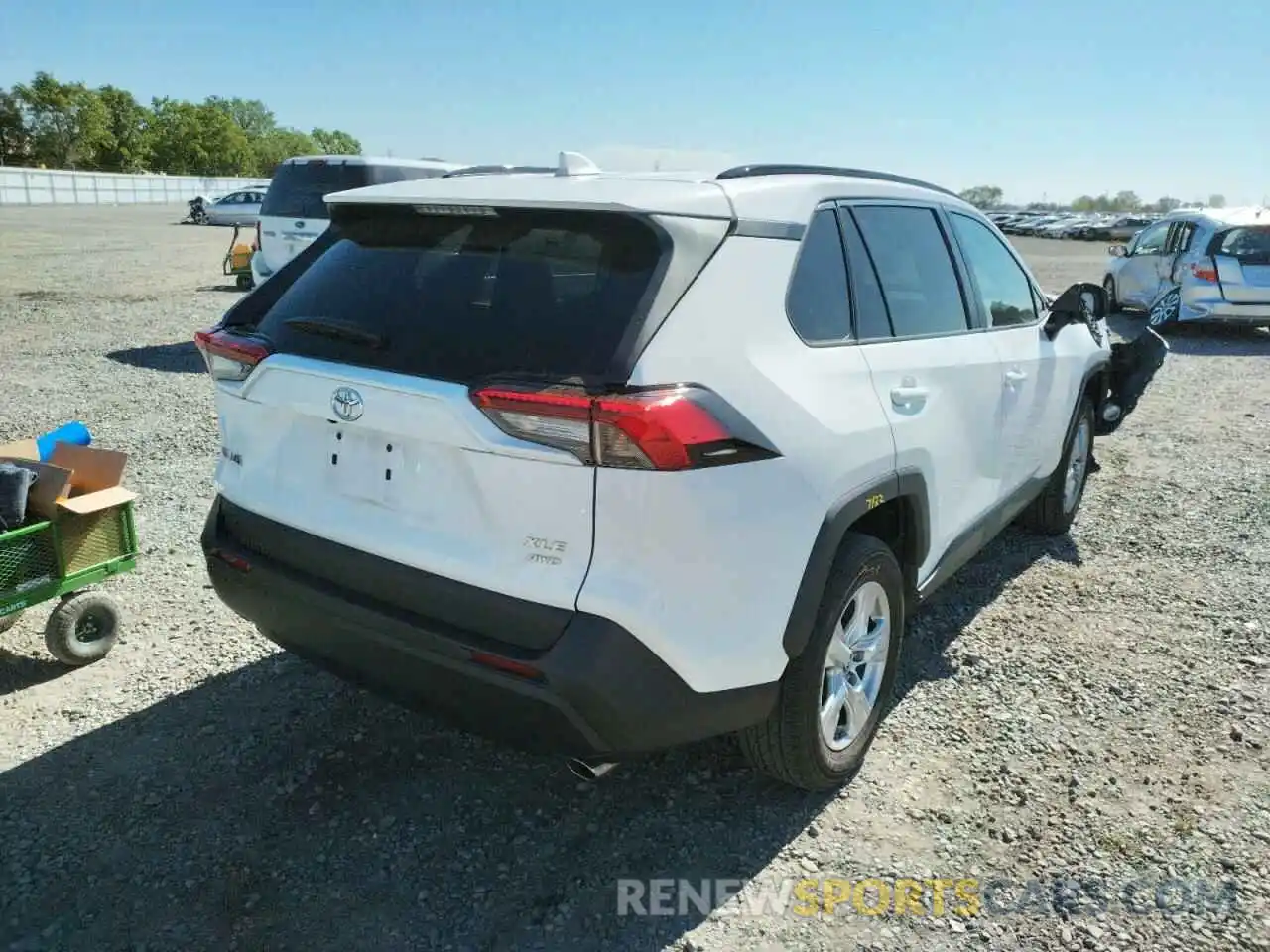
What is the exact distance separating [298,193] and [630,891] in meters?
9.65

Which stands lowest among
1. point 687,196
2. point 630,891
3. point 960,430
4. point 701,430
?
point 630,891

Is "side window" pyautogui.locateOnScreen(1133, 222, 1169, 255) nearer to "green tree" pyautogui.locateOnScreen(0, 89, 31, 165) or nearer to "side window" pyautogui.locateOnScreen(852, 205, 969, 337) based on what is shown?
"side window" pyautogui.locateOnScreen(852, 205, 969, 337)

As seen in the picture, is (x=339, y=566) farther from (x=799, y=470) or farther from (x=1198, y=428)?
(x=1198, y=428)

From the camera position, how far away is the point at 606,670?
2201mm

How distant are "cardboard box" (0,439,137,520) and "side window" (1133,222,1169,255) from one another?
46.6 ft

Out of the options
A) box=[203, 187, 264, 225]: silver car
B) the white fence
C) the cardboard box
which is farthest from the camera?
the white fence

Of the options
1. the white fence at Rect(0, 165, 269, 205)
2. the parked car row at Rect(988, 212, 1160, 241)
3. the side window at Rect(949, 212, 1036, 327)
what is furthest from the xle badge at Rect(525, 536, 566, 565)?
the white fence at Rect(0, 165, 269, 205)

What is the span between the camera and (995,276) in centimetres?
418

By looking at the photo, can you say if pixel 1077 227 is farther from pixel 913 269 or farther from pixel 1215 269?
pixel 913 269

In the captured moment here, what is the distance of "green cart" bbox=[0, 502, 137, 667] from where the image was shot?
11.4 feet

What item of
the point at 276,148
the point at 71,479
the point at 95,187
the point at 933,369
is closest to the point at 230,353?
the point at 71,479

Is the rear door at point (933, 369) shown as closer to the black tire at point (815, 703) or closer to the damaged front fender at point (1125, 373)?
the black tire at point (815, 703)

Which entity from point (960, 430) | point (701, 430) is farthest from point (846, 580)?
point (960, 430)

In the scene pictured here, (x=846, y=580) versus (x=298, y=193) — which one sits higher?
(x=298, y=193)
